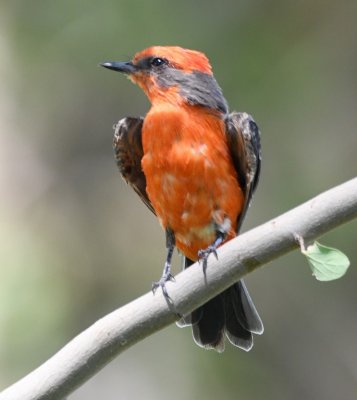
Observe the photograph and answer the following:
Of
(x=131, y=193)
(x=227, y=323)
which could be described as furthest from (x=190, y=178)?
(x=131, y=193)

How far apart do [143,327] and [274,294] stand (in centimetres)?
412

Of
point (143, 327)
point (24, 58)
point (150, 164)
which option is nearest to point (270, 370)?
point (150, 164)

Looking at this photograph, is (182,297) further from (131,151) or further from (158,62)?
(158,62)

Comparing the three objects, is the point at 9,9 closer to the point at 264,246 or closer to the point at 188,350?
the point at 188,350

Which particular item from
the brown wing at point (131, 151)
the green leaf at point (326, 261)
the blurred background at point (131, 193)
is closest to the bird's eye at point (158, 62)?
the brown wing at point (131, 151)

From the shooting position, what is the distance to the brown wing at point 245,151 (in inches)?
200

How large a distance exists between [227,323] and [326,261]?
190cm

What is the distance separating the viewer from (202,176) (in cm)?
500

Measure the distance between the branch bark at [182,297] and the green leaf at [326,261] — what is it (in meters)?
0.12

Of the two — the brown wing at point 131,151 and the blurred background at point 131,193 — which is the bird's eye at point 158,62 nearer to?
the brown wing at point 131,151

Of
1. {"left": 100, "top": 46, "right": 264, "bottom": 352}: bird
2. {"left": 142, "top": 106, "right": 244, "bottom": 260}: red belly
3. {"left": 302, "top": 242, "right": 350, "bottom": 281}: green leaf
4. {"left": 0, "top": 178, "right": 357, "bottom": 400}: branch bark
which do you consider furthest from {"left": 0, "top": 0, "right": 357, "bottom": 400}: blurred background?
{"left": 302, "top": 242, "right": 350, "bottom": 281}: green leaf

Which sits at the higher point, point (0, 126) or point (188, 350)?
point (0, 126)

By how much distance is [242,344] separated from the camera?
16.4 feet

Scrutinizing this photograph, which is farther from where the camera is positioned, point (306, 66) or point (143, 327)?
point (306, 66)
